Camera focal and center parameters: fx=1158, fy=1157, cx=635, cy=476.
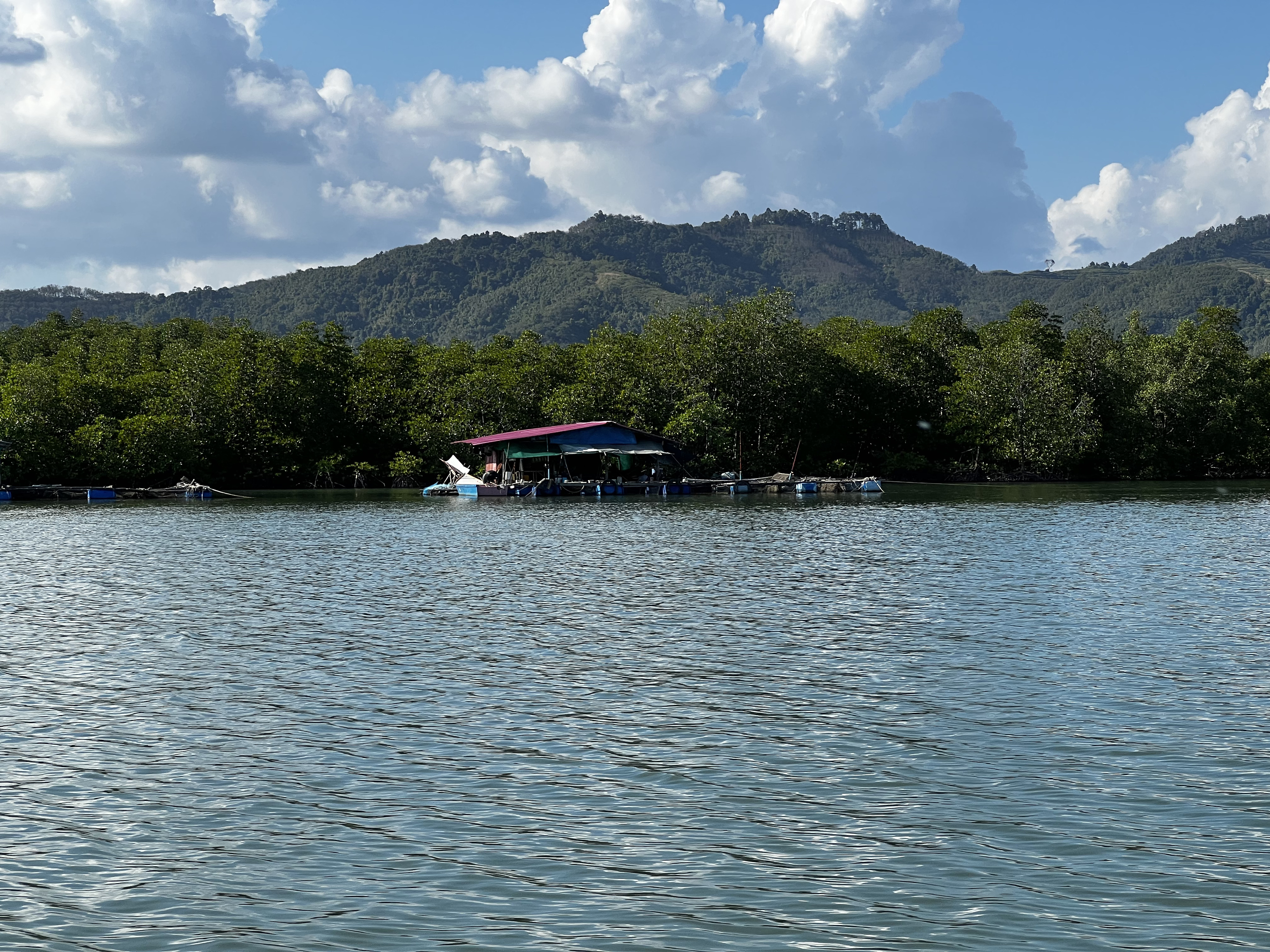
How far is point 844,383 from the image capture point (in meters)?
112

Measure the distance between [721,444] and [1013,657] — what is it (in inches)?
3191

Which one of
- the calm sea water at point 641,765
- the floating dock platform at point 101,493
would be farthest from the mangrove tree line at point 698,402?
the calm sea water at point 641,765

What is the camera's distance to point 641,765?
14.5 meters

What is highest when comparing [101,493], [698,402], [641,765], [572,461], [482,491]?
[698,402]

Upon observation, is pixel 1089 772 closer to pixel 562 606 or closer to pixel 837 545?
pixel 562 606

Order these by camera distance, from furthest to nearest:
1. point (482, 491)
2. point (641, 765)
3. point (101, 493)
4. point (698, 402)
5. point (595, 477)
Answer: point (698, 402) → point (595, 477) → point (482, 491) → point (101, 493) → point (641, 765)

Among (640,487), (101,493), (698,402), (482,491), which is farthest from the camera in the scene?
(698,402)

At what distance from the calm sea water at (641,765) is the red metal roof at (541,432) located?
191 feet

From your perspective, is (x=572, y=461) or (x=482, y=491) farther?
(x=572, y=461)

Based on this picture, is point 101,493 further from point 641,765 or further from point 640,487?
point 641,765

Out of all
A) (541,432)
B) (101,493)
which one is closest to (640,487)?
(541,432)

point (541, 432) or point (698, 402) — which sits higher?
point (698, 402)

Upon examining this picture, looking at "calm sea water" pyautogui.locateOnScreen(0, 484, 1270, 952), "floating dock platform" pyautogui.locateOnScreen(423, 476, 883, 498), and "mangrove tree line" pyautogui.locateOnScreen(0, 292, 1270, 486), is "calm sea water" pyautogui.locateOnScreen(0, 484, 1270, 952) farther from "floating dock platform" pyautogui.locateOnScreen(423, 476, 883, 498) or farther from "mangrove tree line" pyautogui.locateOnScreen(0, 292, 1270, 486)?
"mangrove tree line" pyautogui.locateOnScreen(0, 292, 1270, 486)

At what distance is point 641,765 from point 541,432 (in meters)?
78.8
